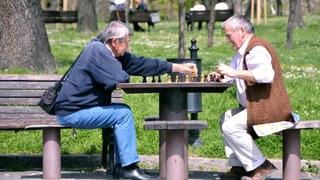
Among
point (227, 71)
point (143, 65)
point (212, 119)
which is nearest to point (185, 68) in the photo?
point (143, 65)

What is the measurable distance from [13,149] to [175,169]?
2.45m

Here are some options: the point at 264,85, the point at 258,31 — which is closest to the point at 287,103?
the point at 264,85

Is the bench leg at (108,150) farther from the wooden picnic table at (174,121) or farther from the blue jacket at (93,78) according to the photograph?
the wooden picnic table at (174,121)

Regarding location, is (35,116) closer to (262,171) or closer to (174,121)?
(174,121)

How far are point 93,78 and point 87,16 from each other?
68.2 ft

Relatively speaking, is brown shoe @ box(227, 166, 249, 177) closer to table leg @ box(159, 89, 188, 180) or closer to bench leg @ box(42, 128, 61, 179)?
table leg @ box(159, 89, 188, 180)

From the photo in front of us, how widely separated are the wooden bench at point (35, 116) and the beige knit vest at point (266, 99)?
4.35 feet

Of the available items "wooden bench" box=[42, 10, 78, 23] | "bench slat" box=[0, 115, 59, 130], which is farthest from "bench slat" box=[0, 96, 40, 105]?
"wooden bench" box=[42, 10, 78, 23]

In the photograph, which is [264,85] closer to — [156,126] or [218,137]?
[156,126]

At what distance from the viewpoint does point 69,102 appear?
7.66m

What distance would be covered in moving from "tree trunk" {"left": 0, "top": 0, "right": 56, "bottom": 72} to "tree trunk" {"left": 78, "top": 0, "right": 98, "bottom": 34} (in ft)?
47.8

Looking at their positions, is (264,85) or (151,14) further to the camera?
(151,14)

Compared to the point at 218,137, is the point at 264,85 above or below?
above

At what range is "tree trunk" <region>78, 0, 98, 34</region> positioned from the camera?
2809cm
